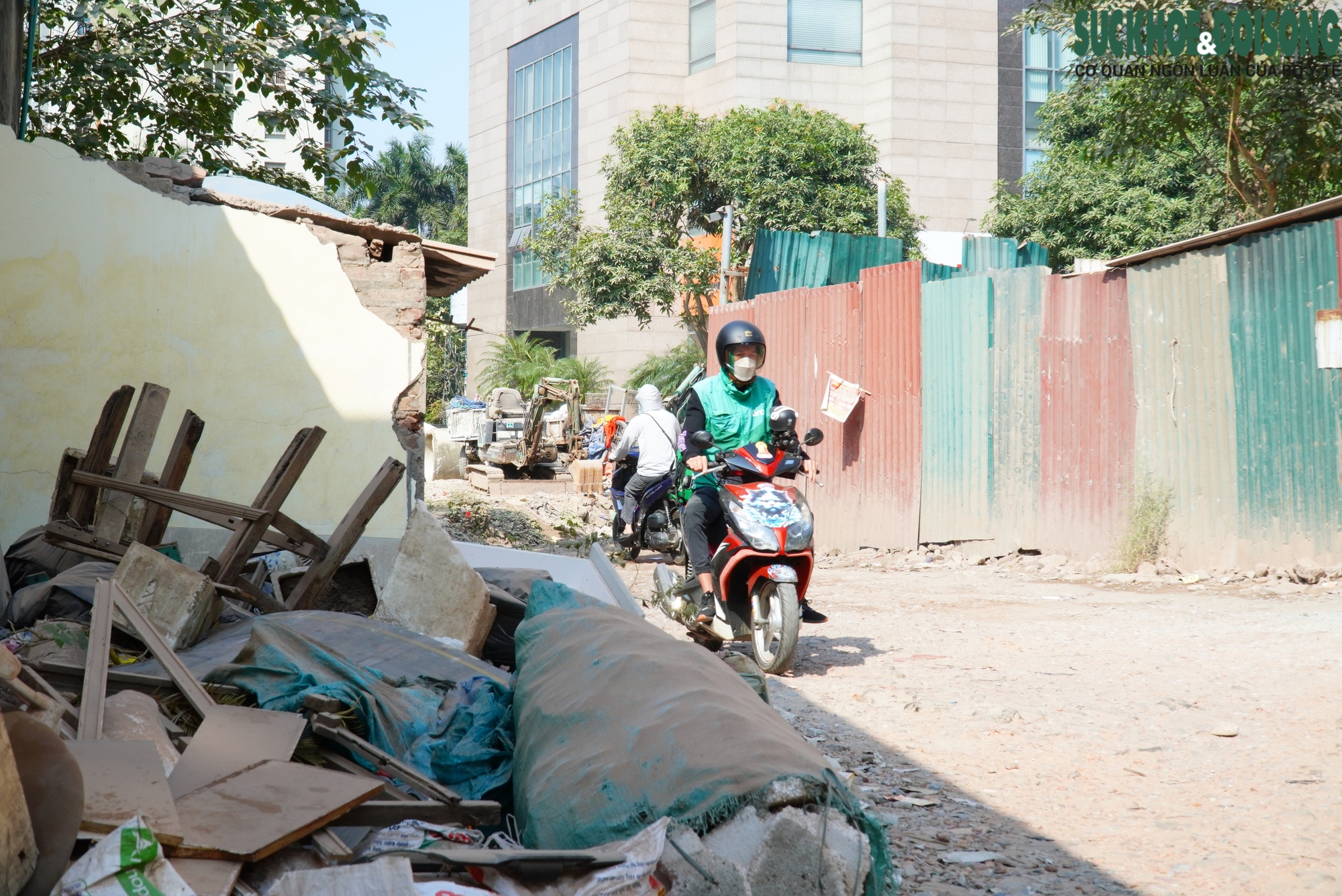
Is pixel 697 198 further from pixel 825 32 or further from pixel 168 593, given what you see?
pixel 168 593

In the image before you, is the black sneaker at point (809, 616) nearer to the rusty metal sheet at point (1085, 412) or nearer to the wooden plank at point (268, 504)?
the wooden plank at point (268, 504)

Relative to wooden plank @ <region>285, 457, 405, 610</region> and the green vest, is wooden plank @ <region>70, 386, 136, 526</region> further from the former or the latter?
the green vest

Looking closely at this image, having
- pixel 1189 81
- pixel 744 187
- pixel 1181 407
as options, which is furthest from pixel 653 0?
pixel 1181 407

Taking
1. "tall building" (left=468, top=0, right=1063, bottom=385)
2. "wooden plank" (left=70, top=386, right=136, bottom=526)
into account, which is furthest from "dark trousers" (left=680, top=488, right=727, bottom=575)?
"tall building" (left=468, top=0, right=1063, bottom=385)

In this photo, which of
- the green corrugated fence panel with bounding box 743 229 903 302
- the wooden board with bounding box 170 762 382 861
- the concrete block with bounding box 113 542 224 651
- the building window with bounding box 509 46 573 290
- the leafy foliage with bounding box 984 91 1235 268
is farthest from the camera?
the building window with bounding box 509 46 573 290

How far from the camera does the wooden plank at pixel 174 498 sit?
14.7 ft

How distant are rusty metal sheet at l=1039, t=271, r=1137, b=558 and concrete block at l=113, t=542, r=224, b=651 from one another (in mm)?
6750

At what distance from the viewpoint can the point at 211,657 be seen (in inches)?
147

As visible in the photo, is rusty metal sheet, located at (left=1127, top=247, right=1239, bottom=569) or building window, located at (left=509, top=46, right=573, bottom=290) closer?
rusty metal sheet, located at (left=1127, top=247, right=1239, bottom=569)

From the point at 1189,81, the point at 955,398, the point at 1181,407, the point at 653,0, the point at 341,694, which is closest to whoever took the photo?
the point at 341,694

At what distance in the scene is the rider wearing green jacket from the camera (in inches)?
237

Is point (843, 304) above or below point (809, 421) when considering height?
above

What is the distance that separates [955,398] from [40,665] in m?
8.10

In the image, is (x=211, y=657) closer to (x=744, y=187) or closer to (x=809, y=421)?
(x=809, y=421)
